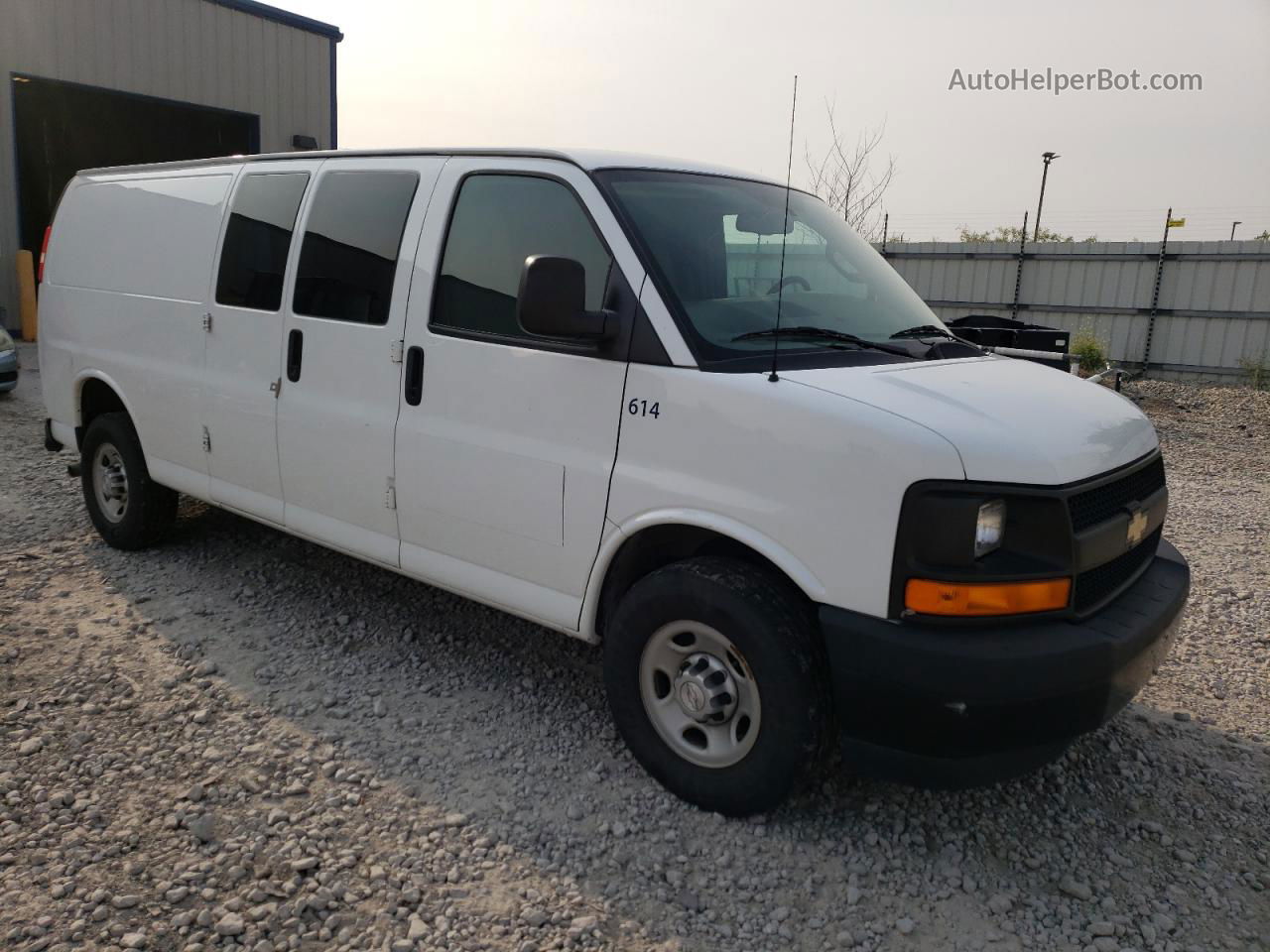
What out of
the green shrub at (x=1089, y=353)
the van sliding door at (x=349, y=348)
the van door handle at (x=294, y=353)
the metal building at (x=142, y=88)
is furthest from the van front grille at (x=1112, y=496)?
the metal building at (x=142, y=88)

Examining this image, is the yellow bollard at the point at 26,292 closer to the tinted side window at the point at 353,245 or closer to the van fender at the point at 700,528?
the tinted side window at the point at 353,245

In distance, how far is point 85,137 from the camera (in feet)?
68.2

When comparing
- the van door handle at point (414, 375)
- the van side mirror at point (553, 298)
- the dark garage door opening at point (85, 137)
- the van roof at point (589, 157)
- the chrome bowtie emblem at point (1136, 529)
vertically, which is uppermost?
the dark garage door opening at point (85, 137)

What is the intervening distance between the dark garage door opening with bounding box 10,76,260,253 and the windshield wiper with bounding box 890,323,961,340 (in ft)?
56.7

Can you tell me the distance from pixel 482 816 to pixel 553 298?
171 cm

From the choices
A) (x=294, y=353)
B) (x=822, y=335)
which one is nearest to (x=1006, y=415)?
(x=822, y=335)

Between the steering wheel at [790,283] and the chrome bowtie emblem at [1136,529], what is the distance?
1370 mm

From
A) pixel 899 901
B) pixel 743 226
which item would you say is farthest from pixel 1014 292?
pixel 899 901

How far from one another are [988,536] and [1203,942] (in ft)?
4.33

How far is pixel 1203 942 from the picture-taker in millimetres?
2805

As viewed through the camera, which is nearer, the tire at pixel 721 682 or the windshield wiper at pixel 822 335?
the tire at pixel 721 682

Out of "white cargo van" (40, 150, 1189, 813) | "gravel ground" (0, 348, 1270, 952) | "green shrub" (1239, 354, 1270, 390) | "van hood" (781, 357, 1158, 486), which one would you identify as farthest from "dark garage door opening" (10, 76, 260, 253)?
"van hood" (781, 357, 1158, 486)

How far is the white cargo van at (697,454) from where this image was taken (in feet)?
9.05

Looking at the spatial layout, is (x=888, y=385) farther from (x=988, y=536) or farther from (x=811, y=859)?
(x=811, y=859)
